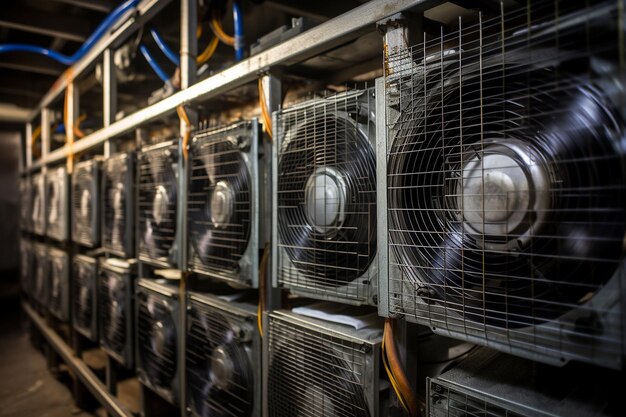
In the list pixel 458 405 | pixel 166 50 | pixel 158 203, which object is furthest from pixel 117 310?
pixel 458 405

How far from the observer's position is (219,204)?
1.52 meters

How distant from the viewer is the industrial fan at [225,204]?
136cm

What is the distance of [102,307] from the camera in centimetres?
256

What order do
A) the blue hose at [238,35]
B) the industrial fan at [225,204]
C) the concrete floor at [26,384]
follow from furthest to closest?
the concrete floor at [26,384]
the blue hose at [238,35]
the industrial fan at [225,204]

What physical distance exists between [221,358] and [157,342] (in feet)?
1.95

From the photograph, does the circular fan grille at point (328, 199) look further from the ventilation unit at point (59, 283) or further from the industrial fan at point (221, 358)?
the ventilation unit at point (59, 283)

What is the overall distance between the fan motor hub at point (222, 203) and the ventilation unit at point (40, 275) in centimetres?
296

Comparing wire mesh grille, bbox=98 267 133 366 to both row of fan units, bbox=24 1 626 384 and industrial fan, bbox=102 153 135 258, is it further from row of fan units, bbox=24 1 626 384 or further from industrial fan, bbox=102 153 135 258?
row of fan units, bbox=24 1 626 384

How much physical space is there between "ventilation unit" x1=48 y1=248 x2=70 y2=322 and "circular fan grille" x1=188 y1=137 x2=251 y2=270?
2.10 m

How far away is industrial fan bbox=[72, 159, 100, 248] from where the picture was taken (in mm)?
2713

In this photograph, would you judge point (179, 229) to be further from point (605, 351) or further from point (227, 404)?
point (605, 351)

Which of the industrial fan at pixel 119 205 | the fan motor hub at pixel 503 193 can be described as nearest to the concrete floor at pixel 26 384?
the industrial fan at pixel 119 205

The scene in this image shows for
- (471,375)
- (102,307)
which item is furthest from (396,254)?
(102,307)

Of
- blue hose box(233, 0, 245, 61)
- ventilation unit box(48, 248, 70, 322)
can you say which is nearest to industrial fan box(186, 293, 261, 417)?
blue hose box(233, 0, 245, 61)
